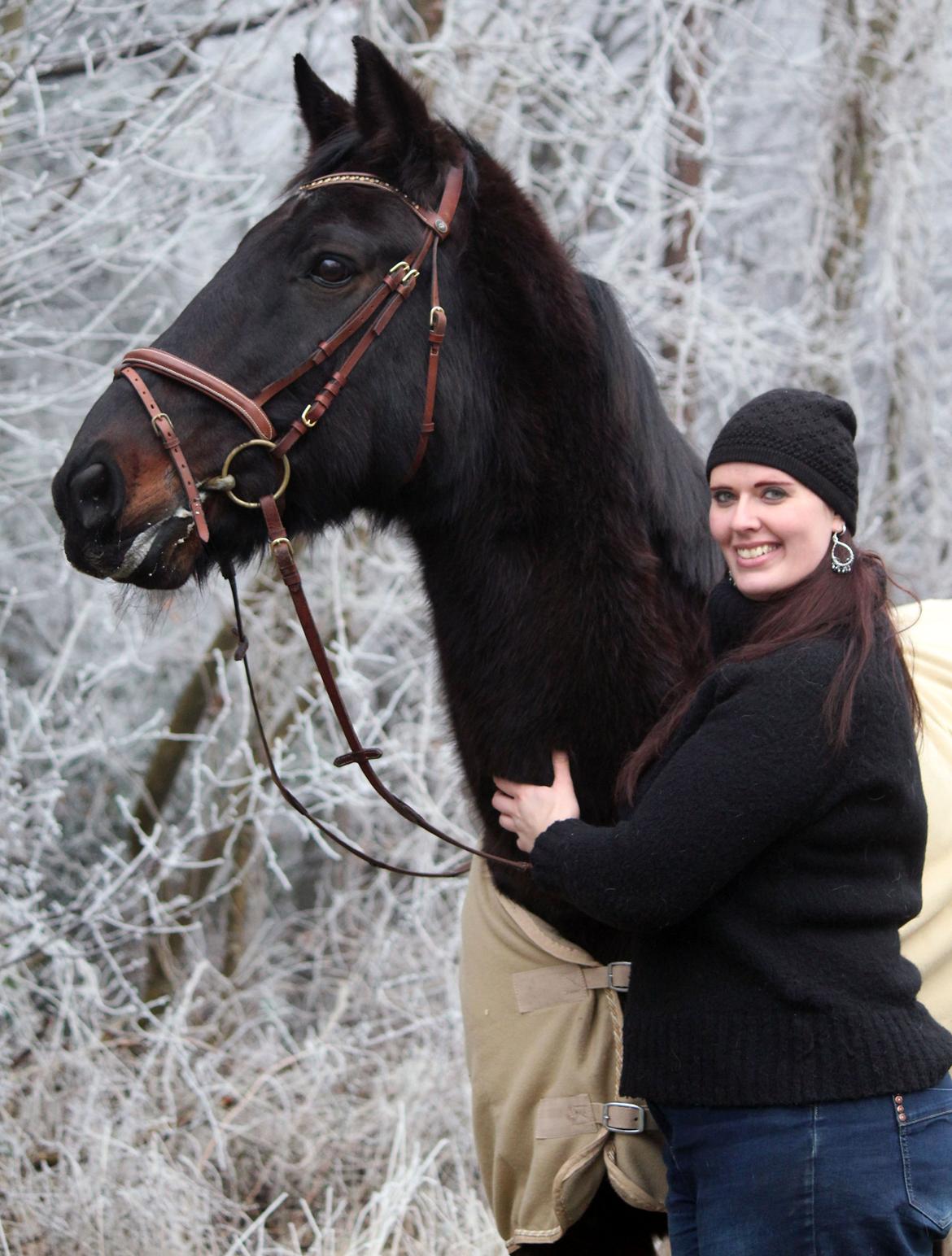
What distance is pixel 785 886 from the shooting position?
5.86 ft

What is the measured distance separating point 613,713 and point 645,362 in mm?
677

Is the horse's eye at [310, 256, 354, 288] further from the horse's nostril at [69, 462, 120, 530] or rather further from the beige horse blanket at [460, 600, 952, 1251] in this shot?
the beige horse blanket at [460, 600, 952, 1251]

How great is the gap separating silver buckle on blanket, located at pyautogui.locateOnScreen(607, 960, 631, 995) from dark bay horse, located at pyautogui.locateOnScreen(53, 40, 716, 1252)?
0.05m

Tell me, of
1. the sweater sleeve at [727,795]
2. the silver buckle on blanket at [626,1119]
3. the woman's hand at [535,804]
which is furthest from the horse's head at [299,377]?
the silver buckle on blanket at [626,1119]

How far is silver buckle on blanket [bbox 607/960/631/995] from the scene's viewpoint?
2232 mm

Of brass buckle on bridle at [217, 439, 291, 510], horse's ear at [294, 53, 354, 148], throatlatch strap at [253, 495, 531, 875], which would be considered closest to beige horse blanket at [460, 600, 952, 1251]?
throatlatch strap at [253, 495, 531, 875]

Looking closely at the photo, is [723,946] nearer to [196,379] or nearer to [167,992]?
[196,379]

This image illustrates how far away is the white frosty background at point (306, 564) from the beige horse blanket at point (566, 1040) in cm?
100

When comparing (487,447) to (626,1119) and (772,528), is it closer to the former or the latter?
→ (772,528)

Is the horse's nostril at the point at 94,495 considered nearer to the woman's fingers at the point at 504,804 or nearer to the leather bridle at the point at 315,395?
the leather bridle at the point at 315,395

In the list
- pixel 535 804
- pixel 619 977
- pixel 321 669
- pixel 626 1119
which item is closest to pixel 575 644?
pixel 535 804

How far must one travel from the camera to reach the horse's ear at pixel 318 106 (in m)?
2.44

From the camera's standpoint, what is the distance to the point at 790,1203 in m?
1.75

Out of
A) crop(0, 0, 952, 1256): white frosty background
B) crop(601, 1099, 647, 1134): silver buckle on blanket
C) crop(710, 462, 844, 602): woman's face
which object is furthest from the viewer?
crop(0, 0, 952, 1256): white frosty background
